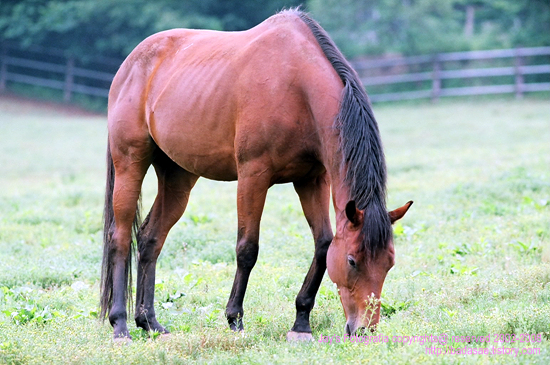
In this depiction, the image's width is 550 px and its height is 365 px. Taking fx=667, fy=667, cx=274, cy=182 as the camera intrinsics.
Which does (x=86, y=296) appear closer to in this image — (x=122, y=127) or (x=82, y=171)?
(x=122, y=127)

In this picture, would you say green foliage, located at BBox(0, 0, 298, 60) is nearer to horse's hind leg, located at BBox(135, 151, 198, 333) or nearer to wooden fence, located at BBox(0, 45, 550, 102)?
wooden fence, located at BBox(0, 45, 550, 102)

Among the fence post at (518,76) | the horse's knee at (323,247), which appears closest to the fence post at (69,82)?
the fence post at (518,76)

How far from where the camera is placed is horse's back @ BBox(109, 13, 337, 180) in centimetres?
400

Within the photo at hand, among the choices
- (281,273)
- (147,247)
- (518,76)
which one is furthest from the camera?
(518,76)

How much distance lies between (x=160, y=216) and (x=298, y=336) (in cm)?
153

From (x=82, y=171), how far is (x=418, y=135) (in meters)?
8.07

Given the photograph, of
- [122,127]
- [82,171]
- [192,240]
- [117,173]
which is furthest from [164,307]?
[82,171]

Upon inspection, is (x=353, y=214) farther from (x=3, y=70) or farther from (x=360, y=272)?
(x=3, y=70)

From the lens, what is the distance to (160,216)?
16.3 feet

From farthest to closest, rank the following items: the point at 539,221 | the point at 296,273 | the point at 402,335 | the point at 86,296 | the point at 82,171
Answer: the point at 82,171 < the point at 539,221 < the point at 296,273 < the point at 86,296 < the point at 402,335

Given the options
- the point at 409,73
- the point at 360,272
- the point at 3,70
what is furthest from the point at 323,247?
the point at 3,70

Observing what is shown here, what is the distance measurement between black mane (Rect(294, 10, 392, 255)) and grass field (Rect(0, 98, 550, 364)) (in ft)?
1.91

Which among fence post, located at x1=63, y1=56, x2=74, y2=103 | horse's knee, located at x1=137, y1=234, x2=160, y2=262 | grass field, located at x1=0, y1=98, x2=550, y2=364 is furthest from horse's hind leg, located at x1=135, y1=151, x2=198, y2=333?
fence post, located at x1=63, y1=56, x2=74, y2=103

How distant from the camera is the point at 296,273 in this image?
17.8 feet
